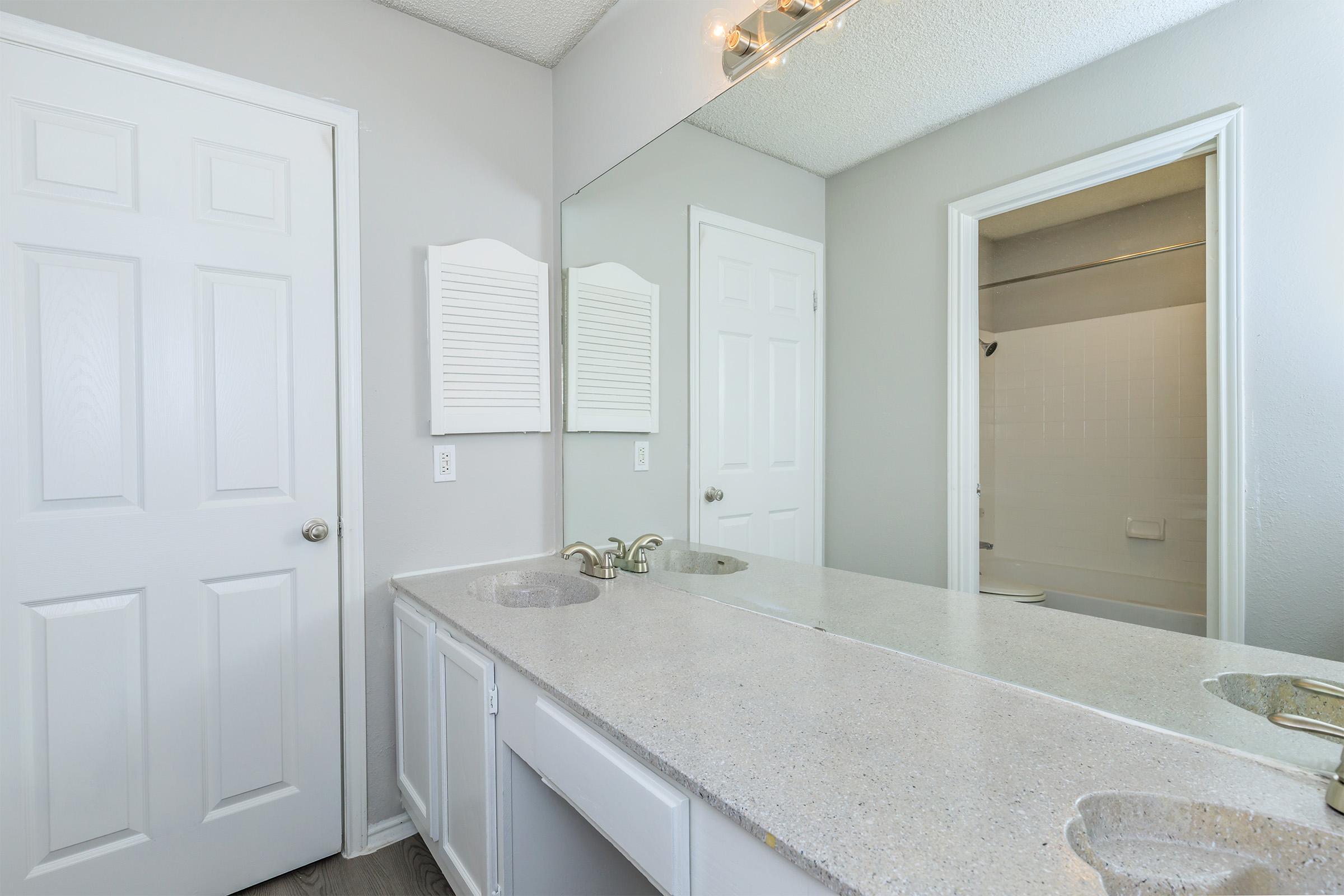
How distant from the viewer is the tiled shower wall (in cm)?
74

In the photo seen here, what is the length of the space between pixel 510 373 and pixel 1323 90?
1.86 metres

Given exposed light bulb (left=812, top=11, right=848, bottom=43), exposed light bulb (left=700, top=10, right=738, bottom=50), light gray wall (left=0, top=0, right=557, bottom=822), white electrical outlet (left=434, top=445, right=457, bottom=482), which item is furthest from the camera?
white electrical outlet (left=434, top=445, right=457, bottom=482)

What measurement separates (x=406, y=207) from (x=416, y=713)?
147 centimetres

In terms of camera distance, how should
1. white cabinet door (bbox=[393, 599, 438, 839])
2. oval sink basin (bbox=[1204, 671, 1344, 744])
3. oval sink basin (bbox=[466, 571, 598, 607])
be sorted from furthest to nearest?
oval sink basin (bbox=[466, 571, 598, 607])
white cabinet door (bbox=[393, 599, 438, 839])
oval sink basin (bbox=[1204, 671, 1344, 744])

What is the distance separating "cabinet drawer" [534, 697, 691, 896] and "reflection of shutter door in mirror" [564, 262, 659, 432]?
0.93 meters

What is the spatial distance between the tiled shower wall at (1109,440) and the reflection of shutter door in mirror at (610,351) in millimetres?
1074

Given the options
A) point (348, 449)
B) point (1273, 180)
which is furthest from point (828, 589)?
point (348, 449)

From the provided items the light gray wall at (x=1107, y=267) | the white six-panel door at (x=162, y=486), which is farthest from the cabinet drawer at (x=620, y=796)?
the white six-panel door at (x=162, y=486)

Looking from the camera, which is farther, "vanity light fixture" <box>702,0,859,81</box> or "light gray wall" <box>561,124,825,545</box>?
"light gray wall" <box>561,124,825,545</box>

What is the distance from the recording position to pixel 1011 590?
0.98 meters

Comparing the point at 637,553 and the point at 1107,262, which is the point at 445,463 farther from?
the point at 1107,262

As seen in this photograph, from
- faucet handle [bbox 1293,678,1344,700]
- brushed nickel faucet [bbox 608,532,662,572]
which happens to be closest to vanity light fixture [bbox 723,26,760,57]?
brushed nickel faucet [bbox 608,532,662,572]

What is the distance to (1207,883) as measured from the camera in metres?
0.65

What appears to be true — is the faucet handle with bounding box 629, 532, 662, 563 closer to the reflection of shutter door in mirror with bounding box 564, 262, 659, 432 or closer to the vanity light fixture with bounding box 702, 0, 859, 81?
the reflection of shutter door in mirror with bounding box 564, 262, 659, 432
